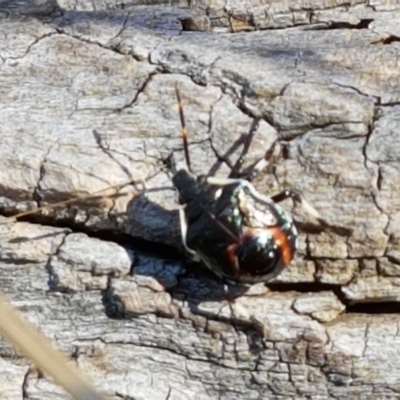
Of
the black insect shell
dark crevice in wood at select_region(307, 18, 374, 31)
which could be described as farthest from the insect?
dark crevice in wood at select_region(307, 18, 374, 31)

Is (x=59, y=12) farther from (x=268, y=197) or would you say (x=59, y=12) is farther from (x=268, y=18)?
(x=268, y=197)

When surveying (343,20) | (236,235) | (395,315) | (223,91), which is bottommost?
(395,315)

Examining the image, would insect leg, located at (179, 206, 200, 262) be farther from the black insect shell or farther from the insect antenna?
the insect antenna

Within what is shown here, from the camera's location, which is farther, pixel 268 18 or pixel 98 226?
pixel 268 18

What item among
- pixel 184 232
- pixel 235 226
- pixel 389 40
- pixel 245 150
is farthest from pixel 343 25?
pixel 184 232

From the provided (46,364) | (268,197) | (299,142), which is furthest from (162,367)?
(46,364)

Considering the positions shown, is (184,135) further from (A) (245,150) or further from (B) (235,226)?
(B) (235,226)
